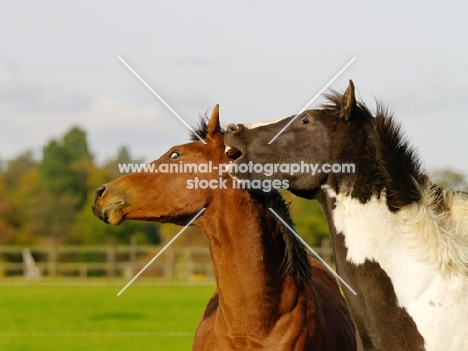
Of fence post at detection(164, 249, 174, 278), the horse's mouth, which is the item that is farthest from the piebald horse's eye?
fence post at detection(164, 249, 174, 278)

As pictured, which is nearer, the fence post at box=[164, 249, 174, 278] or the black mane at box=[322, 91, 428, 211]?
the black mane at box=[322, 91, 428, 211]

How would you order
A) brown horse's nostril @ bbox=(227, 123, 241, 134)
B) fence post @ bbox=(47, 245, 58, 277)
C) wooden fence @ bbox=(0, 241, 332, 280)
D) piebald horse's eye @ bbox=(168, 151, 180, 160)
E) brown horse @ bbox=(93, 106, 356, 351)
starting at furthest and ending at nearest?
fence post @ bbox=(47, 245, 58, 277) < wooden fence @ bbox=(0, 241, 332, 280) < piebald horse's eye @ bbox=(168, 151, 180, 160) < brown horse @ bbox=(93, 106, 356, 351) < brown horse's nostril @ bbox=(227, 123, 241, 134)

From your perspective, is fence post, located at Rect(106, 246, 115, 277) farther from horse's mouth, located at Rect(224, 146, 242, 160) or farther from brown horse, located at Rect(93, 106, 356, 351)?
horse's mouth, located at Rect(224, 146, 242, 160)

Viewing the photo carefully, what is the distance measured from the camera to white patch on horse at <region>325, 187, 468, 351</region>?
450cm

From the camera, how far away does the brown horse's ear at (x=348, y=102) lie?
15.6 feet

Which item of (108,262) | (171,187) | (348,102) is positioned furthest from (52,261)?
(348,102)

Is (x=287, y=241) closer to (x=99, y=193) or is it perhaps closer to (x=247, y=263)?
(x=247, y=263)

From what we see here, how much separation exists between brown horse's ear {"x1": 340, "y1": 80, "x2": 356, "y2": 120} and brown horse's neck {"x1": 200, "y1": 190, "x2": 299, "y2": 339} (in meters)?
1.25

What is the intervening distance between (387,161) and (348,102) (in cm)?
37

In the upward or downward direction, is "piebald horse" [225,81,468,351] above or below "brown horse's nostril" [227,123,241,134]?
below

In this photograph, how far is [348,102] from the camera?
4789 millimetres

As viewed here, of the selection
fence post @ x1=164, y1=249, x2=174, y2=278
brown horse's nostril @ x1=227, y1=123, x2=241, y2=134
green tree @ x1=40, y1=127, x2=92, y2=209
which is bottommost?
brown horse's nostril @ x1=227, y1=123, x2=241, y2=134

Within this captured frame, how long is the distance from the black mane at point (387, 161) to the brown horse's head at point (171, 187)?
49.4 inches

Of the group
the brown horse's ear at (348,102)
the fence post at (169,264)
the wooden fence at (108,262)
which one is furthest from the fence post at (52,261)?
the brown horse's ear at (348,102)
